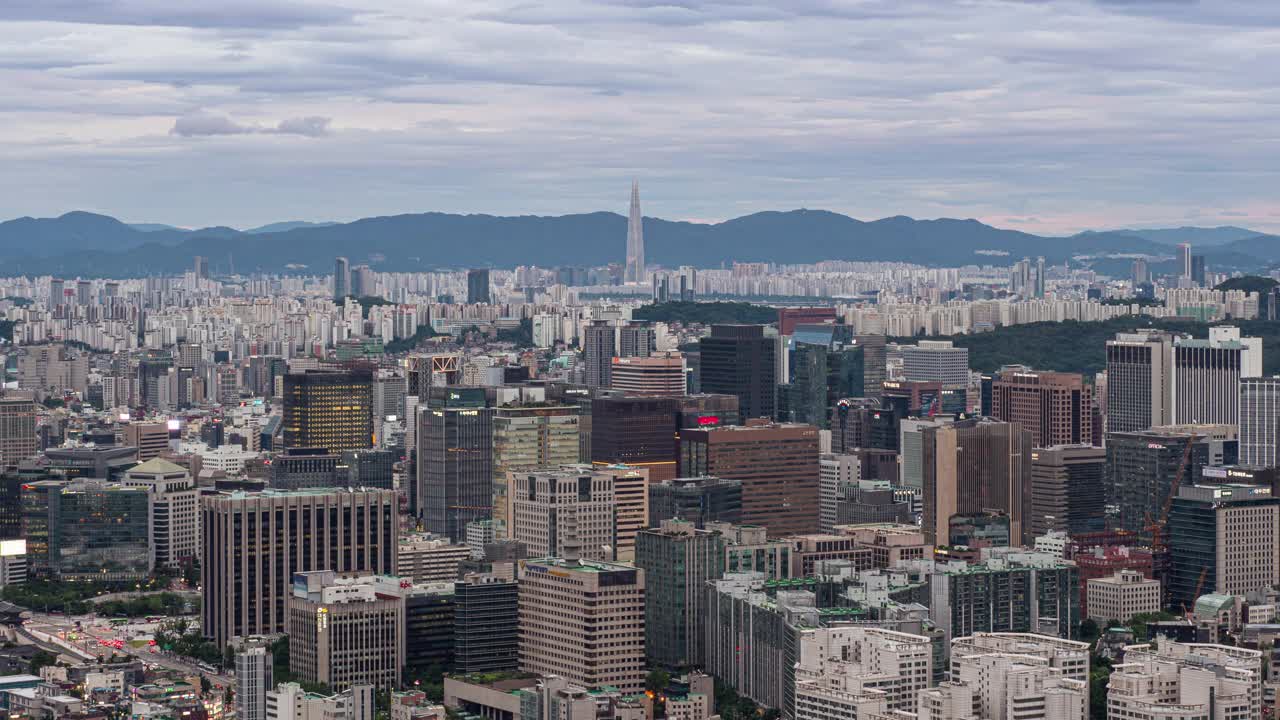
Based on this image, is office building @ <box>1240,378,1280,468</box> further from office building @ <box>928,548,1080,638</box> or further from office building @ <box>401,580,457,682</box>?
office building @ <box>401,580,457,682</box>

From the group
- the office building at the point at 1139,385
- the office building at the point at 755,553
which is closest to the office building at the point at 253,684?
the office building at the point at 755,553

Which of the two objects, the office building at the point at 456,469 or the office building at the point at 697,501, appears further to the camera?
the office building at the point at 456,469

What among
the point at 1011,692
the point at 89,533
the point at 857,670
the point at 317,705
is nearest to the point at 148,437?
the point at 89,533

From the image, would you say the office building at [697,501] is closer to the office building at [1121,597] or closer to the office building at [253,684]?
the office building at [1121,597]

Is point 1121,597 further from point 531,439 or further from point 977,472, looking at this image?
point 531,439

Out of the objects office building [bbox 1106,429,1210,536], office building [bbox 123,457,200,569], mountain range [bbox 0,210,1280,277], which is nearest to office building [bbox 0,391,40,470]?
office building [bbox 123,457,200,569]

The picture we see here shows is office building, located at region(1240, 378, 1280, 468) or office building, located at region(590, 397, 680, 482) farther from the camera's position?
office building, located at region(1240, 378, 1280, 468)

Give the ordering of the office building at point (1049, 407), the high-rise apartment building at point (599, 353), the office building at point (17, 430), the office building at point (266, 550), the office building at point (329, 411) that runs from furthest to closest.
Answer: the high-rise apartment building at point (599, 353) < the office building at point (17, 430) < the office building at point (329, 411) < the office building at point (1049, 407) < the office building at point (266, 550)
